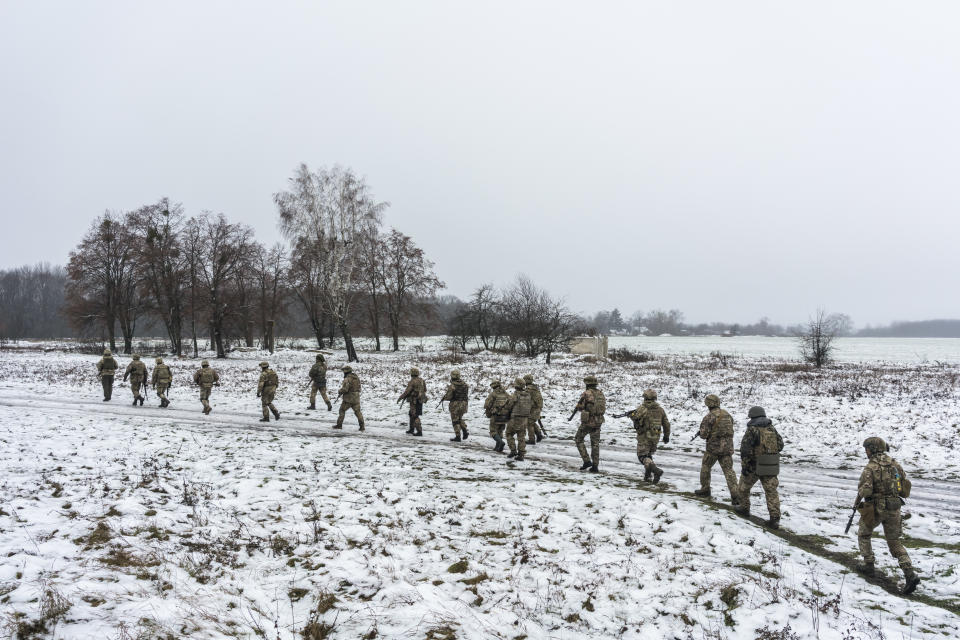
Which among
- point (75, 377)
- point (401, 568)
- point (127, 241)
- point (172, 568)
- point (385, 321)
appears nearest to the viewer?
point (172, 568)

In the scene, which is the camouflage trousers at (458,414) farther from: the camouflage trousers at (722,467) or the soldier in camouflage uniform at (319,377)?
the camouflage trousers at (722,467)

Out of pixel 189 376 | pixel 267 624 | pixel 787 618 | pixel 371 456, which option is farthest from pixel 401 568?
pixel 189 376

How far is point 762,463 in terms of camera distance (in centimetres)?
754

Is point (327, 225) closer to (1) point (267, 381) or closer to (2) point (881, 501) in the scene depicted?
(1) point (267, 381)

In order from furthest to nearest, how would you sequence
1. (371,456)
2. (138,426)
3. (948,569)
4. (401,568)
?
1. (138,426)
2. (371,456)
3. (948,569)
4. (401,568)

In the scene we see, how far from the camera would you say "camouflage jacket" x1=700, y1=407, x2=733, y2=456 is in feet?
27.8

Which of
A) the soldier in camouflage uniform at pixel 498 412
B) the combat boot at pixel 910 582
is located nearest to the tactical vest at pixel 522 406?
the soldier in camouflage uniform at pixel 498 412

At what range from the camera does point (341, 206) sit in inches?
1297

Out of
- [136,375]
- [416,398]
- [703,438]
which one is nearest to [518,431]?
[416,398]

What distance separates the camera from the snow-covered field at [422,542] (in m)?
4.50

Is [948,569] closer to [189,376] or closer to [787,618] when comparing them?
[787,618]

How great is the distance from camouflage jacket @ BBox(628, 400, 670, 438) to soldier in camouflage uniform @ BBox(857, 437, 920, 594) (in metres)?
3.67

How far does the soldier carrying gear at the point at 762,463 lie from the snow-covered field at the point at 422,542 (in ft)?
1.70

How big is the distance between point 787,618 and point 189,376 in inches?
1083
